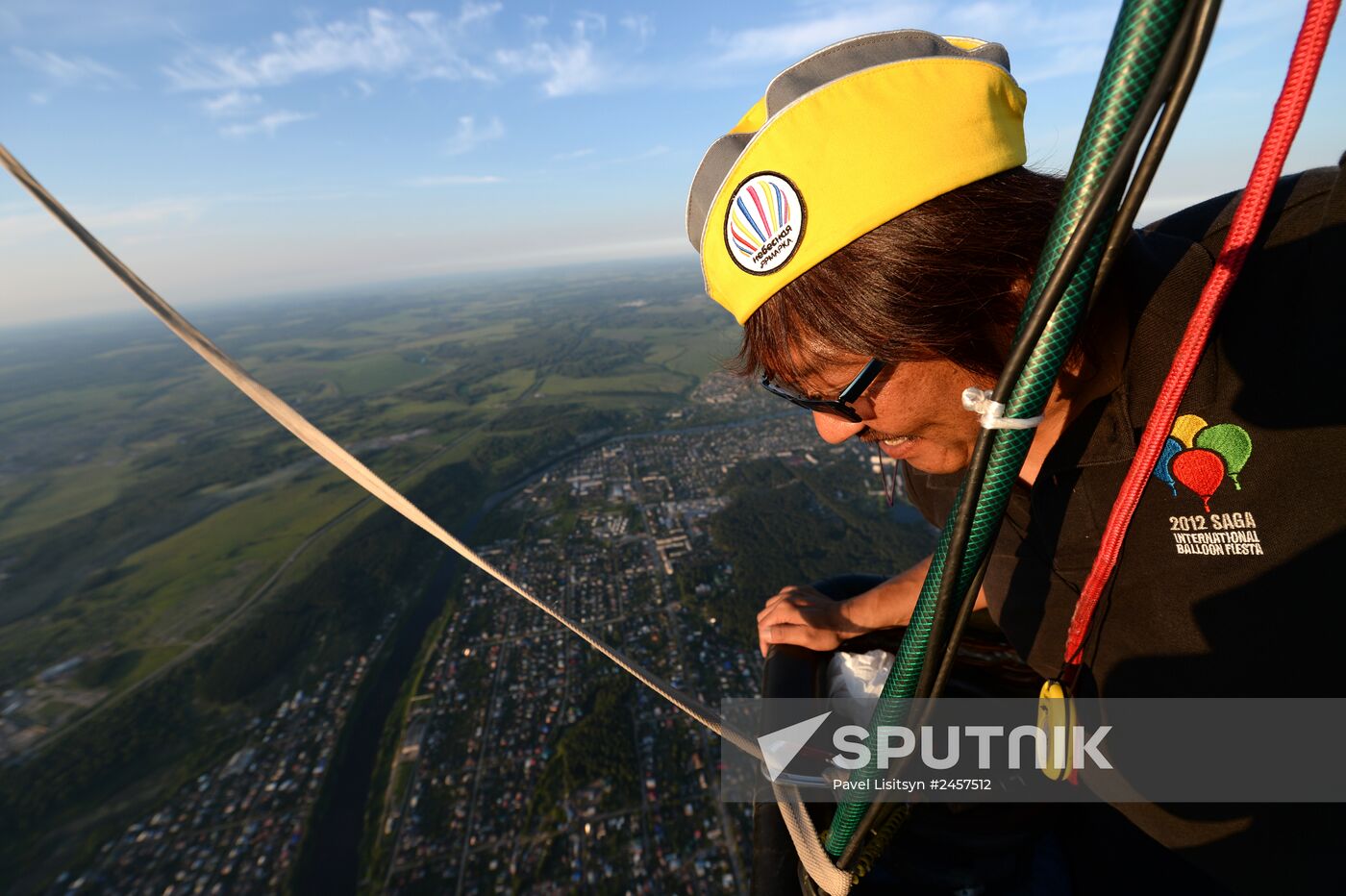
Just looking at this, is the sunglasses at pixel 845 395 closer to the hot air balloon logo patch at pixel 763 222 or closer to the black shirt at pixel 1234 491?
the hot air balloon logo patch at pixel 763 222

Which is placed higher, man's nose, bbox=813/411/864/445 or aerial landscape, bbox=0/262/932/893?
man's nose, bbox=813/411/864/445

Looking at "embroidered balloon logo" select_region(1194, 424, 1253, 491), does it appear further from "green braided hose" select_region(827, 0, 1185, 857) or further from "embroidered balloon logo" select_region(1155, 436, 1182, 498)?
"green braided hose" select_region(827, 0, 1185, 857)

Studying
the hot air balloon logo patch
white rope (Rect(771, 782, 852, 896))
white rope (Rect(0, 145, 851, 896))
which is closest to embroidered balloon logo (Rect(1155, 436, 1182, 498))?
the hot air balloon logo patch

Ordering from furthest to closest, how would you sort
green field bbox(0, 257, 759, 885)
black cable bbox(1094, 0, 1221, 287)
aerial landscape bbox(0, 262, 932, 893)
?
1. green field bbox(0, 257, 759, 885)
2. aerial landscape bbox(0, 262, 932, 893)
3. black cable bbox(1094, 0, 1221, 287)

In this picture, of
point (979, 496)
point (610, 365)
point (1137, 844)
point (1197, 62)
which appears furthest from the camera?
point (610, 365)

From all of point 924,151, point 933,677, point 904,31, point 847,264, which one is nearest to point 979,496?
point 933,677

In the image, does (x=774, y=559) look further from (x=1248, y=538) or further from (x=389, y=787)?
(x=1248, y=538)

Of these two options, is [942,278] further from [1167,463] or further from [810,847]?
[810,847]

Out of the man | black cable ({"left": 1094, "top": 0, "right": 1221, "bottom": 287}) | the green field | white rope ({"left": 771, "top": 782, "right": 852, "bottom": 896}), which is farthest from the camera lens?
the green field
